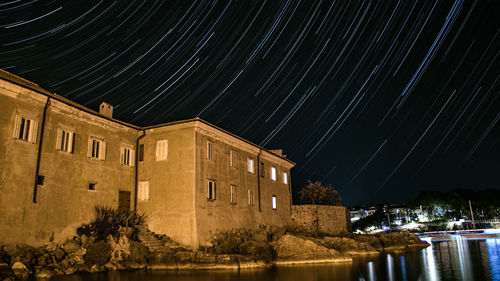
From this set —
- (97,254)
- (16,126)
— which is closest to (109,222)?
(97,254)

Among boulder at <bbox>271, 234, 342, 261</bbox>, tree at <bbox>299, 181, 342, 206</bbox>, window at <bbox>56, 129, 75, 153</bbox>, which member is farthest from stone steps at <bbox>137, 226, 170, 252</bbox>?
tree at <bbox>299, 181, 342, 206</bbox>

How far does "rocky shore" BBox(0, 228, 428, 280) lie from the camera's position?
15586 mm

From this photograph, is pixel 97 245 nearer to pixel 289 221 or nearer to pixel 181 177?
pixel 181 177

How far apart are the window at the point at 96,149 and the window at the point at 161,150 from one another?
3356 mm

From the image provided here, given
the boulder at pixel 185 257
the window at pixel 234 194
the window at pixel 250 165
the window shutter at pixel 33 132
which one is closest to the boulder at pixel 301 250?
the window at pixel 234 194

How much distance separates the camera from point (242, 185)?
1082 inches

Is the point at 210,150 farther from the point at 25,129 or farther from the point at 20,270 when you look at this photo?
the point at 20,270

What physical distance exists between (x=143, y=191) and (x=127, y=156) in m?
2.53

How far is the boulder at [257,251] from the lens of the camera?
64.9 ft

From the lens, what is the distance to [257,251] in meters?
20.0

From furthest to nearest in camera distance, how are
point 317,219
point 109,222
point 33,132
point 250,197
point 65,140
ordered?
point 317,219, point 250,197, point 109,222, point 65,140, point 33,132

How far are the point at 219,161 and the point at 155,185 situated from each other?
464 cm

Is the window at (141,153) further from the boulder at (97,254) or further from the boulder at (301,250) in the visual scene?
the boulder at (301,250)

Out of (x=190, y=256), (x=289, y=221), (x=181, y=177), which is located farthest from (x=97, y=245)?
(x=289, y=221)
